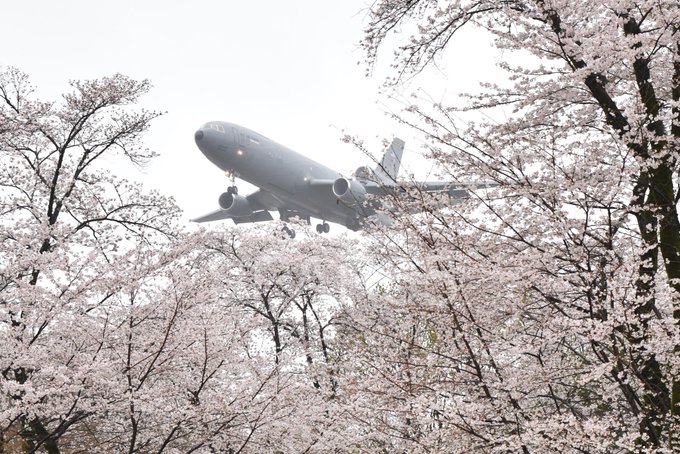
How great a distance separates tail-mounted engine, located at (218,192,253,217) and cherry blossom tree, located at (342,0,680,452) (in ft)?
123

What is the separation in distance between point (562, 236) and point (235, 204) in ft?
130

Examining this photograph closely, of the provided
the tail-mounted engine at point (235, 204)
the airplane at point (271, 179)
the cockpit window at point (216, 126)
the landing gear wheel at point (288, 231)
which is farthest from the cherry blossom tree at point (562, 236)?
the tail-mounted engine at point (235, 204)

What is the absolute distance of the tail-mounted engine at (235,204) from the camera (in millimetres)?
43000

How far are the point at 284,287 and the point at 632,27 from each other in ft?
45.5

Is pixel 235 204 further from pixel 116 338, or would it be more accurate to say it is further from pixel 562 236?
pixel 562 236

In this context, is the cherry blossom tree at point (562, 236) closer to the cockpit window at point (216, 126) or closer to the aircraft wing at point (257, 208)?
the cockpit window at point (216, 126)

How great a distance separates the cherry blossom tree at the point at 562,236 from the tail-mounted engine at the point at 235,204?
3756 cm

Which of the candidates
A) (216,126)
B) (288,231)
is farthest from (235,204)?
(288,231)

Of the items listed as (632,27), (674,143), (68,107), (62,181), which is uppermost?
(68,107)

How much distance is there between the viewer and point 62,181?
1193cm

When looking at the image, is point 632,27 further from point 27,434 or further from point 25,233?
point 25,233

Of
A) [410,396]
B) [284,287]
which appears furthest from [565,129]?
[284,287]

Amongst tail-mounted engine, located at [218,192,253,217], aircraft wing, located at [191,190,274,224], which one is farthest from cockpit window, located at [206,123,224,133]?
aircraft wing, located at [191,190,274,224]

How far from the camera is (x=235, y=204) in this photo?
43.5 m
